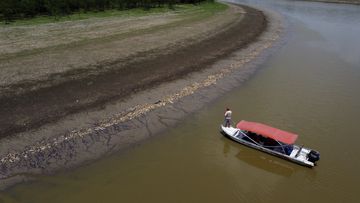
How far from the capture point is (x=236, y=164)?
20875 millimetres

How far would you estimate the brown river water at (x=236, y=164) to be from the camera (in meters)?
17.9

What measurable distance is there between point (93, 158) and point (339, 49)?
1598 inches

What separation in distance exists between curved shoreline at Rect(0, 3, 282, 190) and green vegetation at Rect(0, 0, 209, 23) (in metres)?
Answer: 37.3

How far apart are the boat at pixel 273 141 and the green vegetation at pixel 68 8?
47.6 metres

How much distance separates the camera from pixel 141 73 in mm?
33906

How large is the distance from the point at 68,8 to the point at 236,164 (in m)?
54.5

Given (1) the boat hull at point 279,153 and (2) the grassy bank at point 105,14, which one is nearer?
(1) the boat hull at point 279,153

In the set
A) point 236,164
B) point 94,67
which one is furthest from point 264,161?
A: point 94,67


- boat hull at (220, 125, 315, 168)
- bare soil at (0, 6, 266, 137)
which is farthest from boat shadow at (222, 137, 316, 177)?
bare soil at (0, 6, 266, 137)

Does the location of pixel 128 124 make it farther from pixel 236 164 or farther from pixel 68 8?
pixel 68 8

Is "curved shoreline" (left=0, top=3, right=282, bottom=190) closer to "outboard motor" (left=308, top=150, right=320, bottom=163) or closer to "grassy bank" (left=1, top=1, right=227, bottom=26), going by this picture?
"outboard motor" (left=308, top=150, right=320, bottom=163)

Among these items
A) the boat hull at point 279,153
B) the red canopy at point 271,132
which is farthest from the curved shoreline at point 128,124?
the red canopy at point 271,132

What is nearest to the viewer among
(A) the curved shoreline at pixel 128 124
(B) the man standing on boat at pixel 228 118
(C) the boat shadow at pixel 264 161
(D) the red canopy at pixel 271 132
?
(A) the curved shoreline at pixel 128 124

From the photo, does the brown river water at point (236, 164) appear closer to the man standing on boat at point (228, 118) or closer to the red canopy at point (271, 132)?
the man standing on boat at point (228, 118)
